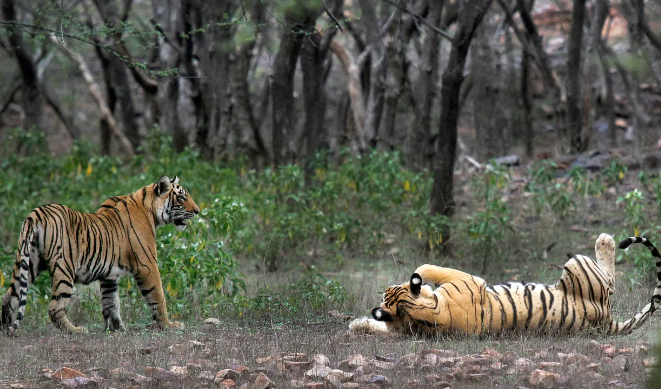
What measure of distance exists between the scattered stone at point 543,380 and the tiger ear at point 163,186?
3987mm

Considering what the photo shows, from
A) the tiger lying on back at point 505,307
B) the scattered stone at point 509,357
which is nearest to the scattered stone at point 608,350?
the scattered stone at point 509,357

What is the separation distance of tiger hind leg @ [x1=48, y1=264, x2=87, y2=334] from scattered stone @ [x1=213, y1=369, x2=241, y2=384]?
236cm

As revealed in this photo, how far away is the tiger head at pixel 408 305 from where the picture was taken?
583 centimetres

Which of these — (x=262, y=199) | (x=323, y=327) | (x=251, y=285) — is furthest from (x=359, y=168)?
(x=323, y=327)

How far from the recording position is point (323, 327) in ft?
22.1

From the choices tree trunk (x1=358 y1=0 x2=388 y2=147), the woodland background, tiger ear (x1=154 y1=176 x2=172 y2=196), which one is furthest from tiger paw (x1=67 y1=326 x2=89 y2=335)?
tree trunk (x1=358 y1=0 x2=388 y2=147)

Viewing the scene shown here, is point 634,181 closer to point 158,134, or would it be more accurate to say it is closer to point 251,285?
point 251,285

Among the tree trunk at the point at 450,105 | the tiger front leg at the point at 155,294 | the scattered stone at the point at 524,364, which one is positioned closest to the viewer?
the scattered stone at the point at 524,364

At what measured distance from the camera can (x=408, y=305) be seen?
19.2 ft

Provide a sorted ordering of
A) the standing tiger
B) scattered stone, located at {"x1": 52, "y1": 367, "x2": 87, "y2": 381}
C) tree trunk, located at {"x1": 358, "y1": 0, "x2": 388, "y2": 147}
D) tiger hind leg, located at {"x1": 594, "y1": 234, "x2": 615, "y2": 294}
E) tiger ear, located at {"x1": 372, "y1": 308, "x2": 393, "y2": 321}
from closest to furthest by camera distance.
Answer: scattered stone, located at {"x1": 52, "y1": 367, "x2": 87, "y2": 381} → tiger ear, located at {"x1": 372, "y1": 308, "x2": 393, "y2": 321} → tiger hind leg, located at {"x1": 594, "y1": 234, "x2": 615, "y2": 294} → the standing tiger → tree trunk, located at {"x1": 358, "y1": 0, "x2": 388, "y2": 147}

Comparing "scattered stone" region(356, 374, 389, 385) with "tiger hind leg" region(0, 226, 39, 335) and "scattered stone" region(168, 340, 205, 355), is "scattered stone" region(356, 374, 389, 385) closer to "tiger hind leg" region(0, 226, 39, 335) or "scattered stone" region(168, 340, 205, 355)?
"scattered stone" region(168, 340, 205, 355)

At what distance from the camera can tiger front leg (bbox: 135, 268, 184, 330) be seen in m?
7.02

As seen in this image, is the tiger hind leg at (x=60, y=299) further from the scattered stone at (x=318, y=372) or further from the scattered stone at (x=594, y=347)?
the scattered stone at (x=594, y=347)

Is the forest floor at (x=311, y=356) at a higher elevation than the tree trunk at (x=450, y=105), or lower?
lower
